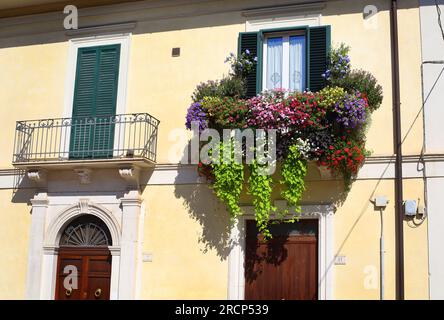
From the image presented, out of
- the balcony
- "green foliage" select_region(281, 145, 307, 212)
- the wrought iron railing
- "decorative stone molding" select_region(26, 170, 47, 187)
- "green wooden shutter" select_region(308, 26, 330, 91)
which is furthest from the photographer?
"decorative stone molding" select_region(26, 170, 47, 187)

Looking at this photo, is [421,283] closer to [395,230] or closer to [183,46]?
[395,230]

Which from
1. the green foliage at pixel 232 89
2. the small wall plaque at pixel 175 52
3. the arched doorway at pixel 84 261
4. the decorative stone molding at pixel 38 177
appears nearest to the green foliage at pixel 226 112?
the green foliage at pixel 232 89

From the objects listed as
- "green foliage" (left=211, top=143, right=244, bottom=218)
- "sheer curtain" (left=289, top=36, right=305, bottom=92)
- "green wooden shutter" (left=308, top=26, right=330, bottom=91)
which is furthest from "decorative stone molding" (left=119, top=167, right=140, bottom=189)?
"green wooden shutter" (left=308, top=26, right=330, bottom=91)

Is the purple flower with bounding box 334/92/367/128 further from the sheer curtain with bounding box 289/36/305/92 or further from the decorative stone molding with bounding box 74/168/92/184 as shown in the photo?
Result: the decorative stone molding with bounding box 74/168/92/184

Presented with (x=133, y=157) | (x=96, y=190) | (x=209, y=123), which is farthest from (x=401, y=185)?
(x=96, y=190)

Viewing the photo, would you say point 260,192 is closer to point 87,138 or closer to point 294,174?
point 294,174

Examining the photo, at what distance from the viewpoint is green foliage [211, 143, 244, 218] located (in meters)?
10.3

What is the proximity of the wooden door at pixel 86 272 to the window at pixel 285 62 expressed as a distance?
4217 millimetres

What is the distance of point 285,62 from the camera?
11.1m

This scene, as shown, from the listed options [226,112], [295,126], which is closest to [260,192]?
[295,126]

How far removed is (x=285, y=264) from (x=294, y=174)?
4.99ft

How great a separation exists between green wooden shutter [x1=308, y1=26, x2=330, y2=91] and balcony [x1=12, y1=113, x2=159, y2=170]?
2.88 metres

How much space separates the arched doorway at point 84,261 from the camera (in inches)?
445

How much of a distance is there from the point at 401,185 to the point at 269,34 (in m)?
3.49
